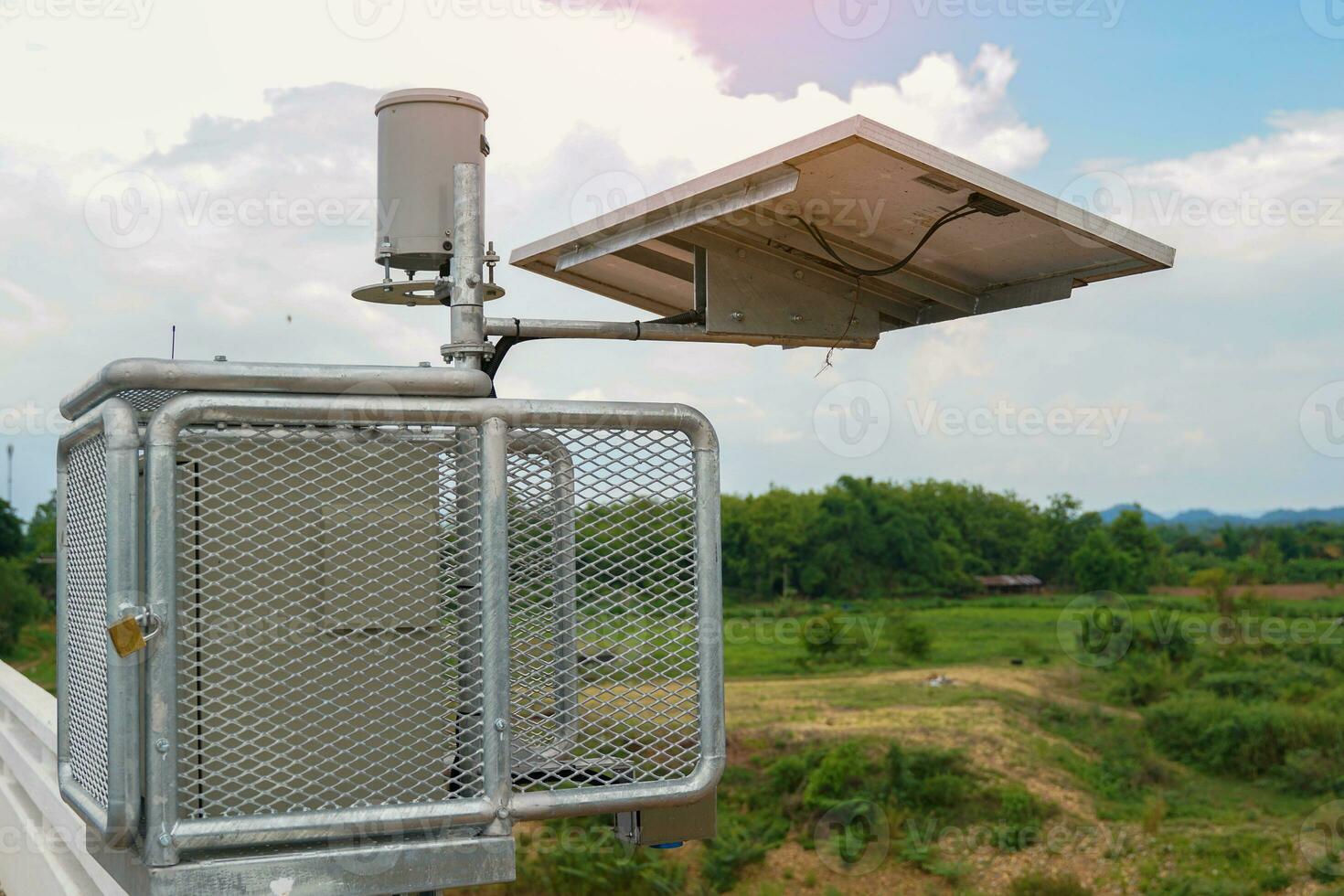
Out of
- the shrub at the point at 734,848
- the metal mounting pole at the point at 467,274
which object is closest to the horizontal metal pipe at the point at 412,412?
the metal mounting pole at the point at 467,274

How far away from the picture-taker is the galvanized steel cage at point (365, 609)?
2.38 meters

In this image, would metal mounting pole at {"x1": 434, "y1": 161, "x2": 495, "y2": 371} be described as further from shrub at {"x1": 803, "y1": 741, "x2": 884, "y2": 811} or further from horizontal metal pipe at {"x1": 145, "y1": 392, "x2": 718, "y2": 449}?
shrub at {"x1": 803, "y1": 741, "x2": 884, "y2": 811}

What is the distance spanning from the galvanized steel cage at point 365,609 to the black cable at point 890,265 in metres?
1.09

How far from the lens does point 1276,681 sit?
25516mm

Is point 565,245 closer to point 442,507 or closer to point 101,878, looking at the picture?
point 442,507

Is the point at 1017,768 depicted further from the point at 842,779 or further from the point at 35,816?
the point at 35,816

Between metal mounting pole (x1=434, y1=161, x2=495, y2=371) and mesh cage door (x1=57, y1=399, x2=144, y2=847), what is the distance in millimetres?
959

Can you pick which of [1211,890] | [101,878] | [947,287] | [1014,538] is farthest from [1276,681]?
[101,878]

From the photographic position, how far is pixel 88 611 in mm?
2721

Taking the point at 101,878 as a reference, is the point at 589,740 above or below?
above

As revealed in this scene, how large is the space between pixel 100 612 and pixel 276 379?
0.63 metres

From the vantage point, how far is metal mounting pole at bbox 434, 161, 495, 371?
3.26 meters

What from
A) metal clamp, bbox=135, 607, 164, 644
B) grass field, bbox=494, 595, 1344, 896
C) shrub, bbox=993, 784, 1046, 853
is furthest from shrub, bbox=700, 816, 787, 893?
metal clamp, bbox=135, 607, 164, 644

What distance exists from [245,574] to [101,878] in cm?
145
